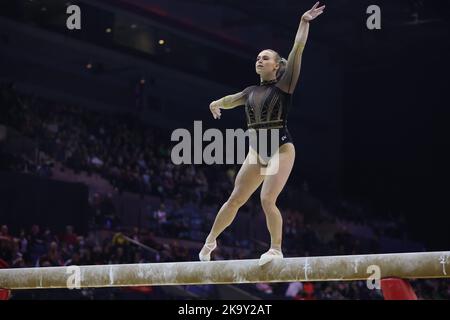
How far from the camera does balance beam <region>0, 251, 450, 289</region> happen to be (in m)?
5.97

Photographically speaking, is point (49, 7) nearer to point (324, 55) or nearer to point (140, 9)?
point (140, 9)

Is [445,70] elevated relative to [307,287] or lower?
elevated

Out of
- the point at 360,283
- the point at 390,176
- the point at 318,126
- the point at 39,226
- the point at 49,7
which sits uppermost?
the point at 49,7

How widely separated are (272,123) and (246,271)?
127cm

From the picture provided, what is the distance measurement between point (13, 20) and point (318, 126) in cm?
1275

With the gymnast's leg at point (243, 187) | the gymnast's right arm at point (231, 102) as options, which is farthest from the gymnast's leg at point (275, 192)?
the gymnast's right arm at point (231, 102)

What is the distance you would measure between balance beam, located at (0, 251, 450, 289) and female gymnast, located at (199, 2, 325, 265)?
A: 0.74 ft

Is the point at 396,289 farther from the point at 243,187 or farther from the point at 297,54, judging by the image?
the point at 297,54

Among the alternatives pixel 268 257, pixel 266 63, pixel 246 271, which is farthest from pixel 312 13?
pixel 246 271

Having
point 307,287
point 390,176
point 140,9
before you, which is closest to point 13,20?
point 140,9

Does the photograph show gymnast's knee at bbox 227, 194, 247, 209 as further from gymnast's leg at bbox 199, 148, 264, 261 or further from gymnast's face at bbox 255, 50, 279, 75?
gymnast's face at bbox 255, 50, 279, 75

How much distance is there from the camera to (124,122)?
23.0 metres

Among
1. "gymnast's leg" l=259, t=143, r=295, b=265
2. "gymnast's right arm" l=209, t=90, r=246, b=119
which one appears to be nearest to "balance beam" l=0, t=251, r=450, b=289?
"gymnast's leg" l=259, t=143, r=295, b=265

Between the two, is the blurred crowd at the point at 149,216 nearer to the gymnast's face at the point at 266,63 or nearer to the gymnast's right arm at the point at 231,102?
the gymnast's right arm at the point at 231,102
